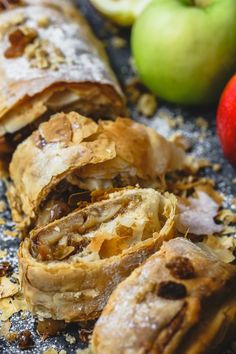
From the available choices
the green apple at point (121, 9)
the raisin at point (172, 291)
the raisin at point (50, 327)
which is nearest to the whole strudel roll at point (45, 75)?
the green apple at point (121, 9)

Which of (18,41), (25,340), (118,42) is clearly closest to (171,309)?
(25,340)

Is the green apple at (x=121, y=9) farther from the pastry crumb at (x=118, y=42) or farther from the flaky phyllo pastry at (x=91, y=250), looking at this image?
the flaky phyllo pastry at (x=91, y=250)

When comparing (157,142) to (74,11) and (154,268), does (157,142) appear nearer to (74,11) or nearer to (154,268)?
(154,268)

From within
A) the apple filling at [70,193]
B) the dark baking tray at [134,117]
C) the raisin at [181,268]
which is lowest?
the dark baking tray at [134,117]

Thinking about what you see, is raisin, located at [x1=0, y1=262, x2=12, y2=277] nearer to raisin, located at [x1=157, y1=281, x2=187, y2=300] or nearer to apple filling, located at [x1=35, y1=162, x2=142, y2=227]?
apple filling, located at [x1=35, y1=162, x2=142, y2=227]

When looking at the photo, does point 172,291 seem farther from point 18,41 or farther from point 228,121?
point 18,41

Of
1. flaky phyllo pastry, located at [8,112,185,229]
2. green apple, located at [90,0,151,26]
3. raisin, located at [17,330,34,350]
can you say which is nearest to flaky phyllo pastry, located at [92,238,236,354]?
raisin, located at [17,330,34,350]

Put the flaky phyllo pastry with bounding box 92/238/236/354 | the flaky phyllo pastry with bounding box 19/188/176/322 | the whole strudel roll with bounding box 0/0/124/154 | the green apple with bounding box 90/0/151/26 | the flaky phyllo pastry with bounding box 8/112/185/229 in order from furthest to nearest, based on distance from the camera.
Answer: the green apple with bounding box 90/0/151/26
the whole strudel roll with bounding box 0/0/124/154
the flaky phyllo pastry with bounding box 8/112/185/229
the flaky phyllo pastry with bounding box 19/188/176/322
the flaky phyllo pastry with bounding box 92/238/236/354

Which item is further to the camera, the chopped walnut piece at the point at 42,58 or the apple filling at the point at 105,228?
the chopped walnut piece at the point at 42,58
